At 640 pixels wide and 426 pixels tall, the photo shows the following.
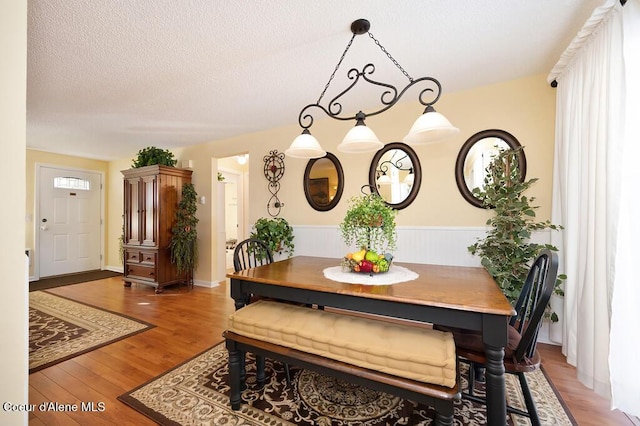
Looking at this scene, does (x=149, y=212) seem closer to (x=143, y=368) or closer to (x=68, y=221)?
(x=68, y=221)

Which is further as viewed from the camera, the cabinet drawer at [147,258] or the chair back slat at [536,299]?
the cabinet drawer at [147,258]

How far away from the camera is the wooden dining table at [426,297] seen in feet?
3.92

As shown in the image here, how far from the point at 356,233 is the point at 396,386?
89 cm

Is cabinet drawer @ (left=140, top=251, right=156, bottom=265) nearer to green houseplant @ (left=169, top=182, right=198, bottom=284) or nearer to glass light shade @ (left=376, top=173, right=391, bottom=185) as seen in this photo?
green houseplant @ (left=169, top=182, right=198, bottom=284)

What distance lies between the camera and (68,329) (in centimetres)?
274

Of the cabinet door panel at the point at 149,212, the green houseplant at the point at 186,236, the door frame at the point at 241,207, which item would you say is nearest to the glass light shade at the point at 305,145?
the green houseplant at the point at 186,236

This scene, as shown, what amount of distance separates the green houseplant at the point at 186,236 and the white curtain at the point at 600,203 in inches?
179

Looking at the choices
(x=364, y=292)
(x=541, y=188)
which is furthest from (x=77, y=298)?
(x=541, y=188)

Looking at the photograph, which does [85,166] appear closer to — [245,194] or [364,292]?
[245,194]

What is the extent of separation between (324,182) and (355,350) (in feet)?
7.79

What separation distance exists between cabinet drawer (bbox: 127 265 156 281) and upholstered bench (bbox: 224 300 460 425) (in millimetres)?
3104

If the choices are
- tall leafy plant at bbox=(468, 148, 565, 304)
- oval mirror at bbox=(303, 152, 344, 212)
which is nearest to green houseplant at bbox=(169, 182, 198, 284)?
oval mirror at bbox=(303, 152, 344, 212)

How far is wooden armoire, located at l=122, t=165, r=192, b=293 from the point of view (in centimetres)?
407

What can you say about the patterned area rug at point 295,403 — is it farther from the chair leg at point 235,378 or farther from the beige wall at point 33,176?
the beige wall at point 33,176
